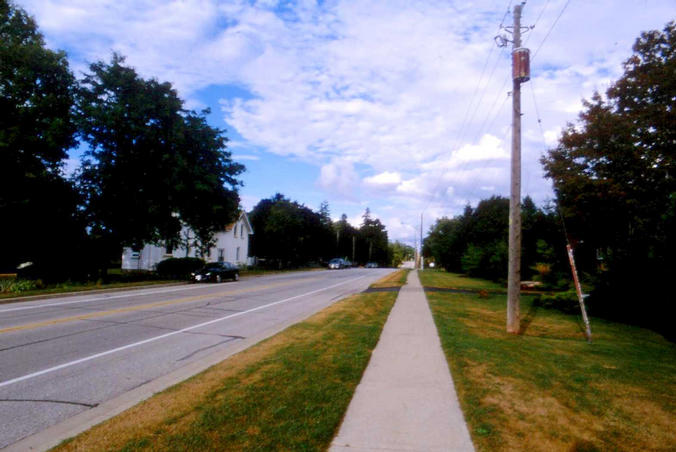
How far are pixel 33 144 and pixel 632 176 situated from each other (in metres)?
28.8

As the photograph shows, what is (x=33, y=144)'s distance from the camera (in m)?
23.5

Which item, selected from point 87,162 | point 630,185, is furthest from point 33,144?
point 630,185

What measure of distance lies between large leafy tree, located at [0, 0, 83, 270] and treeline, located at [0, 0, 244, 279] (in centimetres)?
5

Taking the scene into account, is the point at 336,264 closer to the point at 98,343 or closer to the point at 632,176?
the point at 632,176

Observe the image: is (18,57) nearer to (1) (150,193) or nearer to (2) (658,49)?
(1) (150,193)

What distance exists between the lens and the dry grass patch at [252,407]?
3883 mm

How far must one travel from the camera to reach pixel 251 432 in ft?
13.3

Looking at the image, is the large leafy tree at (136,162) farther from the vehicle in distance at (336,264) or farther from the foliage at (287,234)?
the vehicle in distance at (336,264)

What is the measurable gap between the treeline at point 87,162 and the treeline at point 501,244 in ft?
66.2

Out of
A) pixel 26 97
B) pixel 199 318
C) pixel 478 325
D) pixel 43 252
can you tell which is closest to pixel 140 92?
pixel 26 97

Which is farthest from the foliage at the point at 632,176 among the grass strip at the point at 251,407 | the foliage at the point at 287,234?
the foliage at the point at 287,234

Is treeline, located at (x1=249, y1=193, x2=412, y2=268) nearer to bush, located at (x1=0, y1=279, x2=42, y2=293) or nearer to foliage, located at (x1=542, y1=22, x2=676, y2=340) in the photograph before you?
bush, located at (x1=0, y1=279, x2=42, y2=293)

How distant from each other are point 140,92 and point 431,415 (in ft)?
90.5

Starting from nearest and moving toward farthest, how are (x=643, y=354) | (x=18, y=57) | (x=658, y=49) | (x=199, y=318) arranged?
(x=643, y=354) < (x=199, y=318) < (x=658, y=49) < (x=18, y=57)
